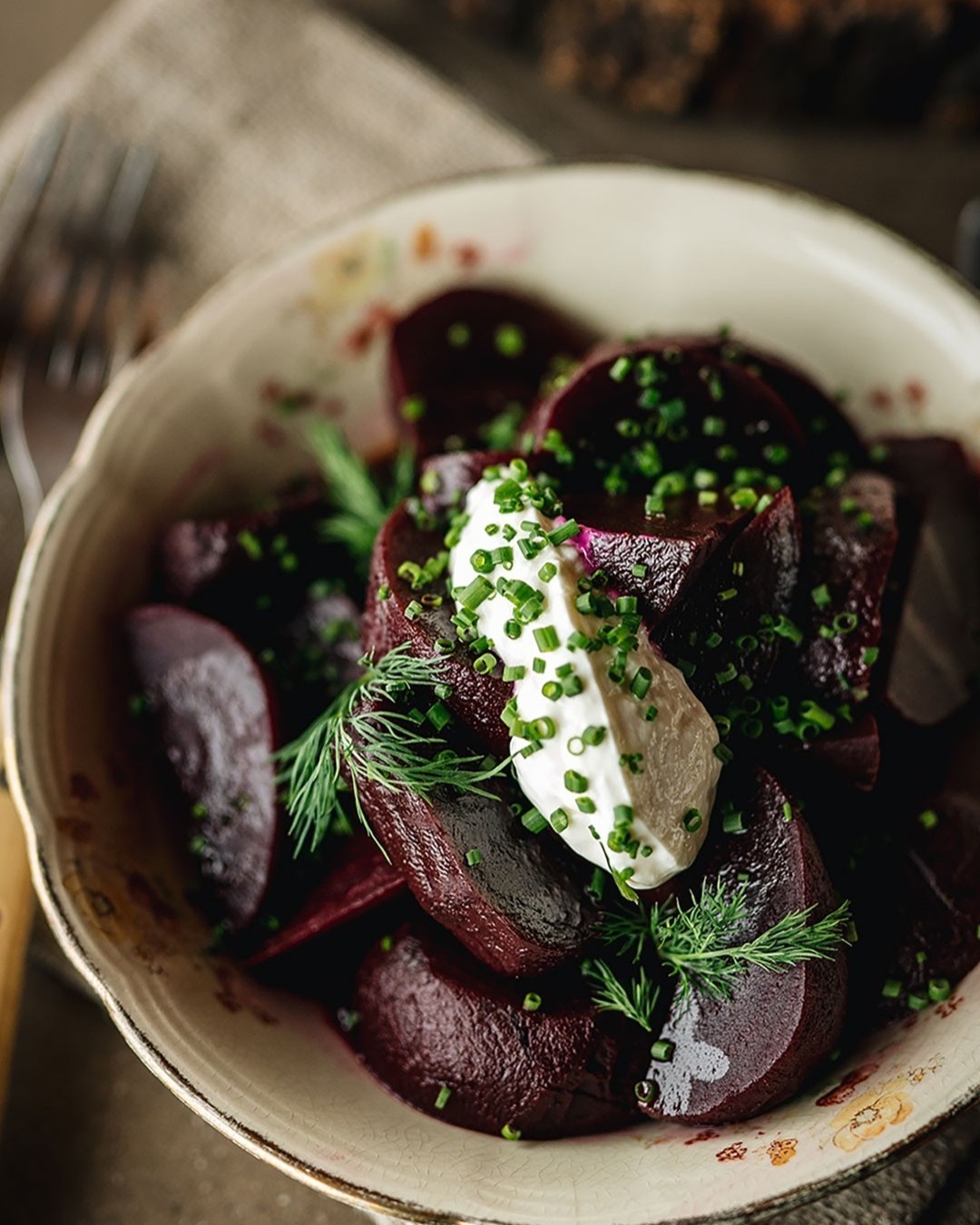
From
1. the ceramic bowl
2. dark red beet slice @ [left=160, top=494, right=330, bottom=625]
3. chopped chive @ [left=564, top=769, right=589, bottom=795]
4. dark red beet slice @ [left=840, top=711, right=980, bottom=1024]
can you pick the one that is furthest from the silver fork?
dark red beet slice @ [left=840, top=711, right=980, bottom=1024]

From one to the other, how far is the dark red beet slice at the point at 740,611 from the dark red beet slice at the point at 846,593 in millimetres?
69

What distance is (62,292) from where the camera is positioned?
9.35ft

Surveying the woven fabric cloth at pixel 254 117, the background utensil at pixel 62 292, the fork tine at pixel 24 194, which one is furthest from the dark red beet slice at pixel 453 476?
the fork tine at pixel 24 194

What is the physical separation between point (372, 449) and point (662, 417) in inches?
31.7

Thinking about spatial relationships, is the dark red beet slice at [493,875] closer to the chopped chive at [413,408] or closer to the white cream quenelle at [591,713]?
the white cream quenelle at [591,713]

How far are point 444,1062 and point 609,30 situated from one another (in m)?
2.65

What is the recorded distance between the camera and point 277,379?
2523 millimetres

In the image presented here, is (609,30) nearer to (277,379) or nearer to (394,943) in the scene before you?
(277,379)

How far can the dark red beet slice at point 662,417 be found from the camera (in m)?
2.03

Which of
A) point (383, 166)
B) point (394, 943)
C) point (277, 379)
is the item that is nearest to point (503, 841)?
point (394, 943)

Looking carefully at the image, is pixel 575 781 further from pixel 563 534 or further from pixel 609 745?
pixel 563 534

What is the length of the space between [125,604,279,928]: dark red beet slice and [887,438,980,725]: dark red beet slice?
1079 mm

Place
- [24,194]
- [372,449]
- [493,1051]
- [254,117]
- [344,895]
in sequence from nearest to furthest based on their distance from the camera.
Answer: [493,1051], [344,895], [372,449], [24,194], [254,117]

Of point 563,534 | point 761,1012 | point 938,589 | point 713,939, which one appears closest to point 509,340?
point 563,534
